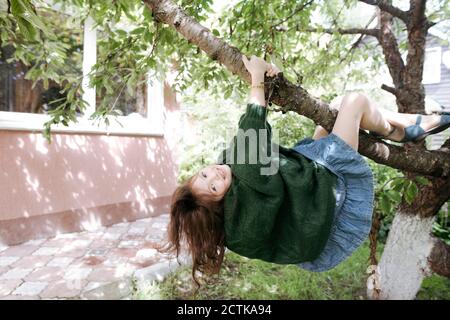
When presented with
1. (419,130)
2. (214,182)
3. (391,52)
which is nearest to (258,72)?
(214,182)

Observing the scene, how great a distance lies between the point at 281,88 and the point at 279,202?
0.56 m

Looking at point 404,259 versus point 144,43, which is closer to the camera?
point 144,43

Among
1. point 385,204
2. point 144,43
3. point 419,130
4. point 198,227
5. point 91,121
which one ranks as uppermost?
point 144,43

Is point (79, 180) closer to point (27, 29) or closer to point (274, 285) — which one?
point (274, 285)

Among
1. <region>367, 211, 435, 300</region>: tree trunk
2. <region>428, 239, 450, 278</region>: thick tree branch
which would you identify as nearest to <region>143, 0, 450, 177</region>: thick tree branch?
<region>367, 211, 435, 300</region>: tree trunk

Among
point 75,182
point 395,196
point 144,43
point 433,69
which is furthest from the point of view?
point 433,69

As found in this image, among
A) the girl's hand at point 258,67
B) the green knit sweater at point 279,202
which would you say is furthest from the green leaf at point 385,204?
the girl's hand at point 258,67

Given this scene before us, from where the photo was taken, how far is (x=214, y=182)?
77.7 inches

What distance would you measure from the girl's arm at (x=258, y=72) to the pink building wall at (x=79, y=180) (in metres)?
4.01

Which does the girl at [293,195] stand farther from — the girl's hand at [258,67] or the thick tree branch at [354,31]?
the thick tree branch at [354,31]

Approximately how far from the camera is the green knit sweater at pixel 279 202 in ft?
5.76

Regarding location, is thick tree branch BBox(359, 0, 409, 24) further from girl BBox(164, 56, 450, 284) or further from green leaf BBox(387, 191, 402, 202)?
green leaf BBox(387, 191, 402, 202)

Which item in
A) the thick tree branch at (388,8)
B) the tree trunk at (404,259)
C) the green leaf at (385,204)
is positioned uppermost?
the thick tree branch at (388,8)

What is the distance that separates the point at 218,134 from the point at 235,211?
5.83 m
